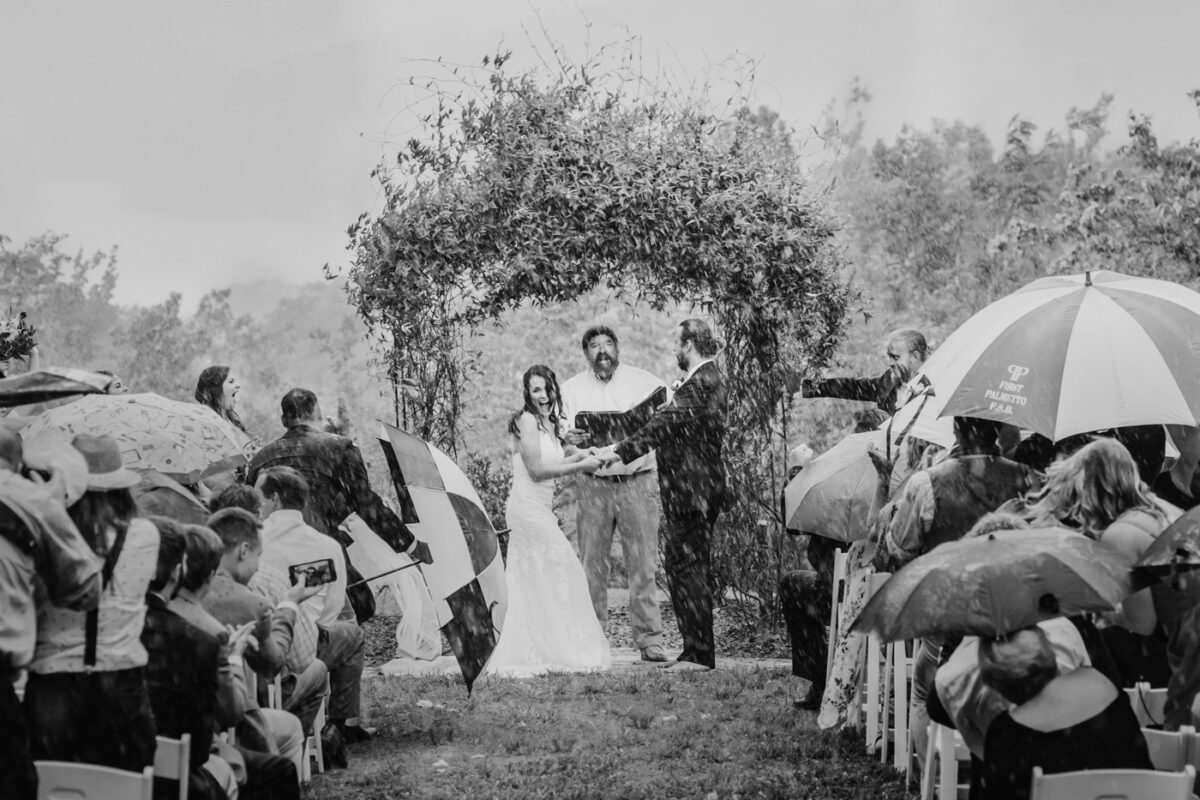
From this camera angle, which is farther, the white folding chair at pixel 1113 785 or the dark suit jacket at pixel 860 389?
the dark suit jacket at pixel 860 389

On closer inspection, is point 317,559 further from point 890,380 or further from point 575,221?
point 575,221

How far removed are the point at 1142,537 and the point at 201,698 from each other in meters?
2.74

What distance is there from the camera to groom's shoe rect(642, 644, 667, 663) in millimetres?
9609

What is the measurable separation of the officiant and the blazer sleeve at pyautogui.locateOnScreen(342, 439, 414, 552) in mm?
2589

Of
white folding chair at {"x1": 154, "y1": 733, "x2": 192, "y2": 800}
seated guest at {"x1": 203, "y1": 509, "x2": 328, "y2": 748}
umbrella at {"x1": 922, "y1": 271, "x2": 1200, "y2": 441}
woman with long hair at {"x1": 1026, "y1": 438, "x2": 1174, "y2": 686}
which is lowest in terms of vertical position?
white folding chair at {"x1": 154, "y1": 733, "x2": 192, "y2": 800}

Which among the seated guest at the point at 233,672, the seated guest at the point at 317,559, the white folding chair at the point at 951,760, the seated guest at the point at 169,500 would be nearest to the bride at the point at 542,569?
→ the seated guest at the point at 317,559

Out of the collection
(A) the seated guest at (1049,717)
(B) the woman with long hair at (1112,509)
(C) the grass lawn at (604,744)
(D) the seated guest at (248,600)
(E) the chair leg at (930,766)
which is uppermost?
(B) the woman with long hair at (1112,509)

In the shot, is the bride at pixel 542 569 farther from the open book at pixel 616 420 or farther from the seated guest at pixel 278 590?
the seated guest at pixel 278 590

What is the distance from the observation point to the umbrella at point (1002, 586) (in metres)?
3.59

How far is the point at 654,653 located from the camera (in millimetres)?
9633

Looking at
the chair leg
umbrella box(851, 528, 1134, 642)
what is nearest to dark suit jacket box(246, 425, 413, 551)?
the chair leg

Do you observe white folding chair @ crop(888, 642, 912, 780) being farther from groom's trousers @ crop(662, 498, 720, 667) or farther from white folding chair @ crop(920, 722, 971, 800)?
groom's trousers @ crop(662, 498, 720, 667)

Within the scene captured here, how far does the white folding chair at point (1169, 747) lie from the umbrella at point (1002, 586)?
0.38 m

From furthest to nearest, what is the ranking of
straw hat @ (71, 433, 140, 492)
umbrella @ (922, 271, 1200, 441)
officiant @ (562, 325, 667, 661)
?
officiant @ (562, 325, 667, 661) < umbrella @ (922, 271, 1200, 441) < straw hat @ (71, 433, 140, 492)
